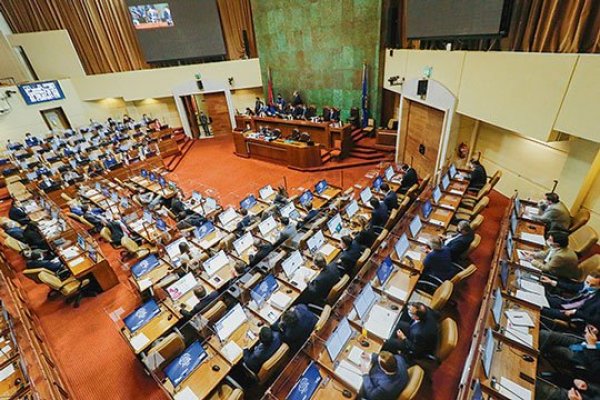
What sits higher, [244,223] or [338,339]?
[338,339]

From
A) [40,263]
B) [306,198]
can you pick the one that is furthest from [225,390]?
[40,263]

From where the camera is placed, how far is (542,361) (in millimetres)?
3588

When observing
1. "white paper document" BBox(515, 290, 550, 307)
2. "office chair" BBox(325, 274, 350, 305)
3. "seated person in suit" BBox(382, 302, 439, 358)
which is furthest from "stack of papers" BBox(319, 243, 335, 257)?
"white paper document" BBox(515, 290, 550, 307)

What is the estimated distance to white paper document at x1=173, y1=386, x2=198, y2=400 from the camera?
3320mm

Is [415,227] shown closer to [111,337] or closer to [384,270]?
A: [384,270]

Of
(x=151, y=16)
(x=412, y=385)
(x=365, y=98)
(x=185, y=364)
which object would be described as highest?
(x=151, y=16)

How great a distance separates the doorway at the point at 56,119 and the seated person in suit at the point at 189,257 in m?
14.6

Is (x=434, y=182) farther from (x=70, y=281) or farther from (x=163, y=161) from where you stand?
(x=163, y=161)

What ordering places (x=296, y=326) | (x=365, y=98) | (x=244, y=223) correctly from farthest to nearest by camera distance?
(x=365, y=98) < (x=244, y=223) < (x=296, y=326)

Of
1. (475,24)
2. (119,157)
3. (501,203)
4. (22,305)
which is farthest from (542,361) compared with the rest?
(119,157)

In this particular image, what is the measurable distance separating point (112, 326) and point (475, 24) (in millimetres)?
9316

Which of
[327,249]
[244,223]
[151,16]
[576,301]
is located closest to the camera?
[576,301]

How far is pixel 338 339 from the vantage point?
3.45 meters

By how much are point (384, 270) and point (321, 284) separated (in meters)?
1.00
